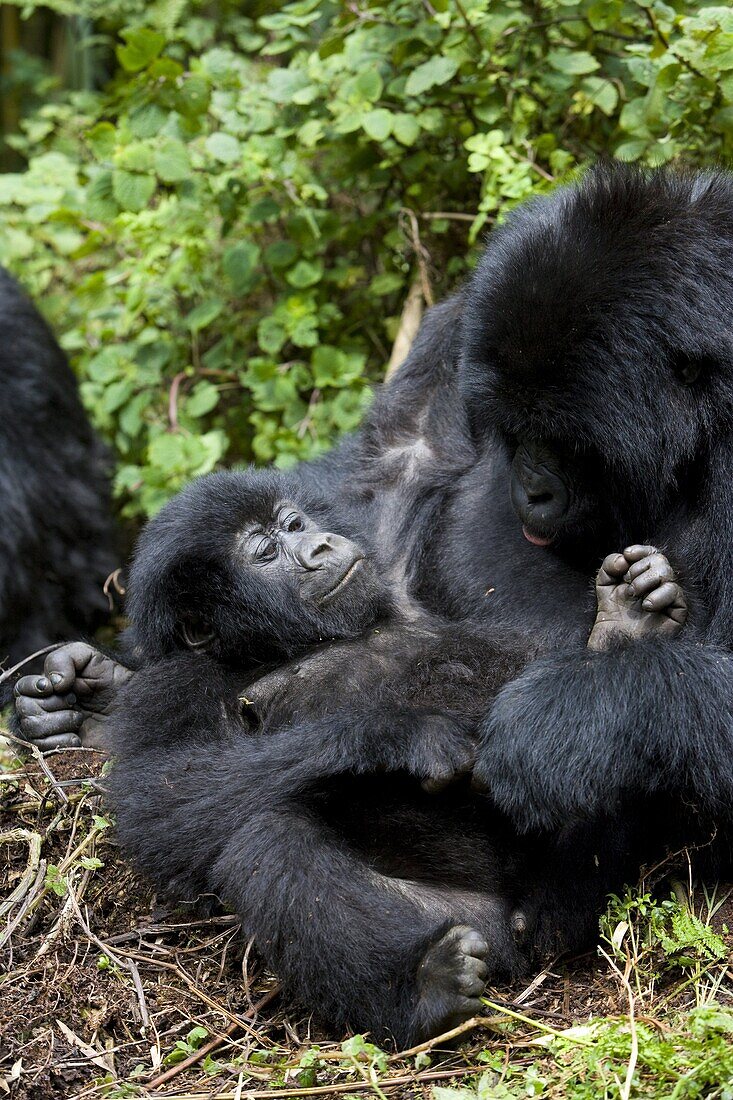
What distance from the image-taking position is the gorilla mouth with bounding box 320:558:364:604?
12.9 ft

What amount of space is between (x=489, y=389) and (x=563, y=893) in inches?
55.7

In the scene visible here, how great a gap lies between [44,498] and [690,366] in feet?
11.4

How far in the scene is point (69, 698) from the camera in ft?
14.4

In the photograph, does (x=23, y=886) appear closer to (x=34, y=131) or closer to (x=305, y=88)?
(x=305, y=88)

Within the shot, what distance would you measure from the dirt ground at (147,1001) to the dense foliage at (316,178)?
237 centimetres

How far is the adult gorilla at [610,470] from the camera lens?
3039mm

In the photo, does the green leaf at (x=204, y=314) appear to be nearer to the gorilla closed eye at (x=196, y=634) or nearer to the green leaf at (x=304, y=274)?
the green leaf at (x=304, y=274)

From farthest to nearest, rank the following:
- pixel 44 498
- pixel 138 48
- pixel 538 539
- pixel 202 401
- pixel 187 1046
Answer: pixel 202 401 < pixel 44 498 < pixel 138 48 < pixel 538 539 < pixel 187 1046

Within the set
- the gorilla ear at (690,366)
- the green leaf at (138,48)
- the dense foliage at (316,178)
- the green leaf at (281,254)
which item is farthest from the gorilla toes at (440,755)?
the green leaf at (138,48)

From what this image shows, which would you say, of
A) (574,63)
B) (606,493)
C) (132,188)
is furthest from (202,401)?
(606,493)

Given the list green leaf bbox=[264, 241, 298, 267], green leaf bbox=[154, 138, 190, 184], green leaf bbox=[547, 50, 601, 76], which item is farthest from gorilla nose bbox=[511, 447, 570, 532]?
green leaf bbox=[154, 138, 190, 184]

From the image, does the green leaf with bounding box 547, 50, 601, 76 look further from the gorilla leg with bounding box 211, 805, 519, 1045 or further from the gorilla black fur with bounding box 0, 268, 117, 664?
the gorilla leg with bounding box 211, 805, 519, 1045

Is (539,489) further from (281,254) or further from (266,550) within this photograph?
(281,254)

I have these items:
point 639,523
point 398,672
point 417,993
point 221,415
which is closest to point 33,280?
point 221,415
